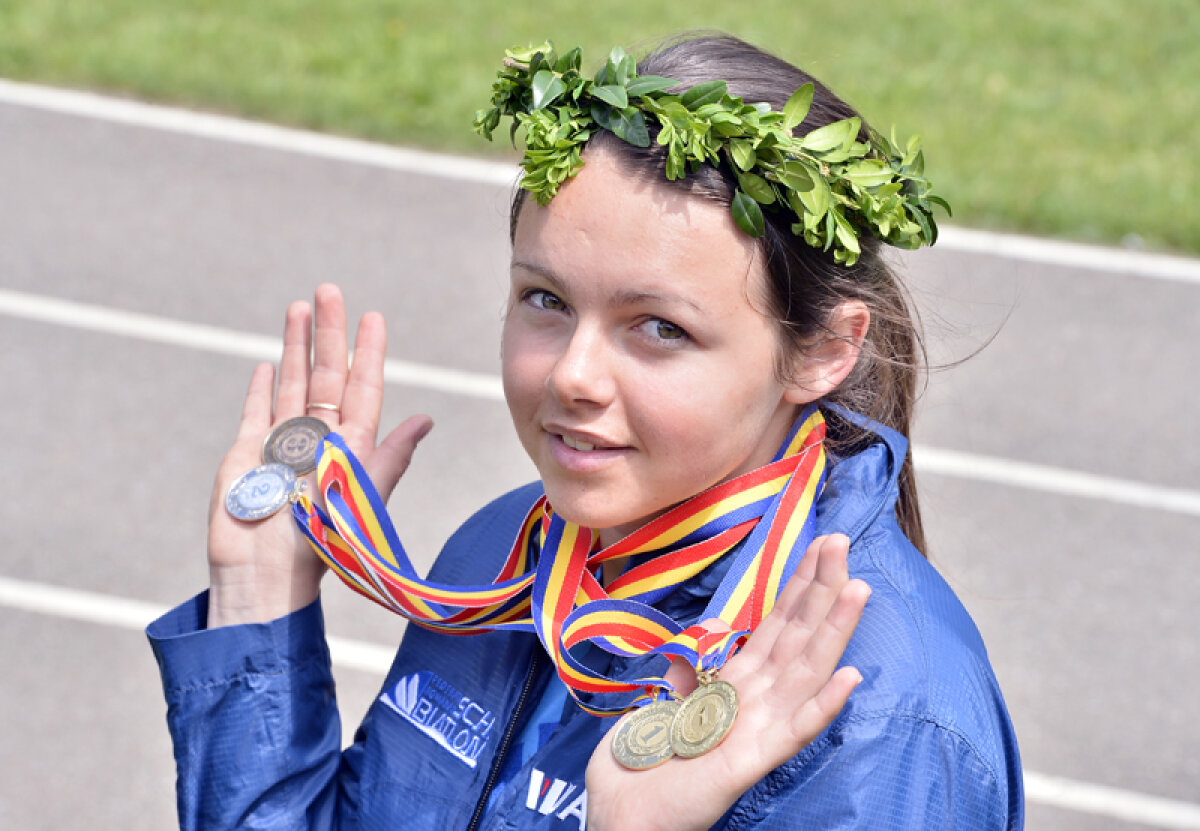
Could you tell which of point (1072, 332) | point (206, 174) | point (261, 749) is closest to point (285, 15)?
point (206, 174)

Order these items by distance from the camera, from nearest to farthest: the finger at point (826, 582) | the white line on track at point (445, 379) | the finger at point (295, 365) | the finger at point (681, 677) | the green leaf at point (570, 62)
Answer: the finger at point (826, 582), the finger at point (681, 677), the green leaf at point (570, 62), the finger at point (295, 365), the white line on track at point (445, 379)

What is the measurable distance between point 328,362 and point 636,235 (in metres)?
1.02

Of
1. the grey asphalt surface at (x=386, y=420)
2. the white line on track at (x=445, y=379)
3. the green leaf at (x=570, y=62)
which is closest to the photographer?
the green leaf at (x=570, y=62)

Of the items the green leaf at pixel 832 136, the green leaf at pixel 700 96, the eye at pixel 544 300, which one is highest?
the green leaf at pixel 700 96

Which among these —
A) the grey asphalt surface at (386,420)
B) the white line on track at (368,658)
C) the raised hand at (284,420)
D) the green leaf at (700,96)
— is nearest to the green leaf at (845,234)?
the green leaf at (700,96)

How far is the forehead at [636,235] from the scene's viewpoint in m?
2.00

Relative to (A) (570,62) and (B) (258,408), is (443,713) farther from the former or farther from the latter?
(A) (570,62)

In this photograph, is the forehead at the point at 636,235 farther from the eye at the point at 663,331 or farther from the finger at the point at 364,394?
the finger at the point at 364,394

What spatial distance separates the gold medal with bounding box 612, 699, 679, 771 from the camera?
1884 mm

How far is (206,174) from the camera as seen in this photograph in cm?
851

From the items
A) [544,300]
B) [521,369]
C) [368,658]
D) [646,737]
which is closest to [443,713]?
[646,737]

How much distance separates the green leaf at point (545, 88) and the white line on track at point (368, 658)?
3.55 meters

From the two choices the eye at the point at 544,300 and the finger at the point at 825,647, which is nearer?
the finger at the point at 825,647

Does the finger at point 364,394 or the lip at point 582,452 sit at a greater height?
the lip at point 582,452
